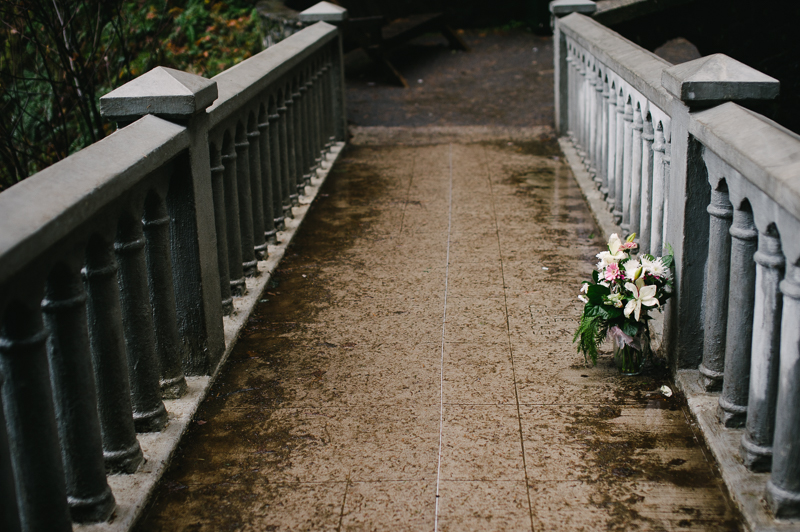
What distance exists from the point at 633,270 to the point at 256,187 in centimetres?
253

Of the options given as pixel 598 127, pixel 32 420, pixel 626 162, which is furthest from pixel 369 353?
pixel 598 127

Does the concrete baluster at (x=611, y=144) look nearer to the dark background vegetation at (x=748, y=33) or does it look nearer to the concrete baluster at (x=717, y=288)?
the concrete baluster at (x=717, y=288)

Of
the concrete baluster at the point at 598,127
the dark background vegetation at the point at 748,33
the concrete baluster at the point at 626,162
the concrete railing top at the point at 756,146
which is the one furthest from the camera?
the dark background vegetation at the point at 748,33

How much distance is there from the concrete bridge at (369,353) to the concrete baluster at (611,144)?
1.39ft

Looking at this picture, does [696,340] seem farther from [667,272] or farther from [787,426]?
[787,426]

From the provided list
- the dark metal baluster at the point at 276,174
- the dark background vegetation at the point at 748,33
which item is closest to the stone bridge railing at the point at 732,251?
the dark metal baluster at the point at 276,174

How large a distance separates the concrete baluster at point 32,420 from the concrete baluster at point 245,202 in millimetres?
2521

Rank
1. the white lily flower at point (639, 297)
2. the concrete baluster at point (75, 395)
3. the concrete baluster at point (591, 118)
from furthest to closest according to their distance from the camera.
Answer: the concrete baluster at point (591, 118) < the white lily flower at point (639, 297) < the concrete baluster at point (75, 395)

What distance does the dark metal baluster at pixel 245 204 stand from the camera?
480 cm

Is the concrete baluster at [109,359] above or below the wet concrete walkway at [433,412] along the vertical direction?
above

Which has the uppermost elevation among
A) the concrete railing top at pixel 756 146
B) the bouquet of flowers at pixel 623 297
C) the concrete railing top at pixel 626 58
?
the concrete railing top at pixel 626 58

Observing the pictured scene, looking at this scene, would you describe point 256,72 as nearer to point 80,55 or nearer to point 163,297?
point 163,297

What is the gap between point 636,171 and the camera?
16.5 ft

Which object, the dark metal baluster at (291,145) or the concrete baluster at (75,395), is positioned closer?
the concrete baluster at (75,395)
